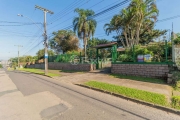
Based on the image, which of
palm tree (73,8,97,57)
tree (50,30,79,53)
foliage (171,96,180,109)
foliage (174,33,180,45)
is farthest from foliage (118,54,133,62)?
tree (50,30,79,53)

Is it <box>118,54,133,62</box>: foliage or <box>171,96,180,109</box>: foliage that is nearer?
<box>171,96,180,109</box>: foliage

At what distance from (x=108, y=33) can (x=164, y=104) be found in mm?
18733

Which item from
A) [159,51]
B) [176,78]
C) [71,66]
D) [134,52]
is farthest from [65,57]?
[176,78]

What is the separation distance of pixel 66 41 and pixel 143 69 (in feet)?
93.4

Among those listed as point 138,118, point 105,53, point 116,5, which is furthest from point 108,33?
point 138,118

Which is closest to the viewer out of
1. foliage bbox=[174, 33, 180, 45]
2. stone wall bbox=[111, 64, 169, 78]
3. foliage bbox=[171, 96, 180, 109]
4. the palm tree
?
foliage bbox=[171, 96, 180, 109]

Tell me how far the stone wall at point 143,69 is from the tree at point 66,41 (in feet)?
79.9

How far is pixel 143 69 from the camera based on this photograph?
29.2 ft

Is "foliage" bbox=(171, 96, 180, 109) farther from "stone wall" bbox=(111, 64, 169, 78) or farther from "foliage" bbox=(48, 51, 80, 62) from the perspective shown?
"foliage" bbox=(48, 51, 80, 62)

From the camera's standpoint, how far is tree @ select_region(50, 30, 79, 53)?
33844 mm

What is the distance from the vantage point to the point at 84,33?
2483 centimetres

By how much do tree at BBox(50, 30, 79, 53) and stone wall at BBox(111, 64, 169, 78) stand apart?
24361 millimetres

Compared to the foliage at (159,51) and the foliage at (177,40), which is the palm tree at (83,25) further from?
the foliage at (177,40)

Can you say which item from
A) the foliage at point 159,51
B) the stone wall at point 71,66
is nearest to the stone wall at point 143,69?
the foliage at point 159,51
